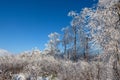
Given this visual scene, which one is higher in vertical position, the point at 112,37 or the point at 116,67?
the point at 112,37

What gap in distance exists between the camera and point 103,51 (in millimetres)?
13406

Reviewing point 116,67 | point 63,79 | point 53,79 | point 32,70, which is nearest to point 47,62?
point 53,79

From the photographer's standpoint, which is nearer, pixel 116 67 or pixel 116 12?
pixel 116 12

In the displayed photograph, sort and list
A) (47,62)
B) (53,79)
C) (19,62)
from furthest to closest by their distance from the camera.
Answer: (19,62) < (47,62) < (53,79)

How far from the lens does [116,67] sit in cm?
1357

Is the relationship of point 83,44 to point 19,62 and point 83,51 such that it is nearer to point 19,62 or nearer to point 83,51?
point 83,51

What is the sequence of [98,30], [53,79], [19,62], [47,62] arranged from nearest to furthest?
[98,30] → [53,79] → [47,62] → [19,62]

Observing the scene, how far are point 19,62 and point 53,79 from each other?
619 inches

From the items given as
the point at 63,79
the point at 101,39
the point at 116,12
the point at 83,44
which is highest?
the point at 83,44

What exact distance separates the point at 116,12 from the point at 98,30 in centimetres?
143

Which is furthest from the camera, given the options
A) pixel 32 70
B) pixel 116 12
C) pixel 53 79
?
pixel 53 79

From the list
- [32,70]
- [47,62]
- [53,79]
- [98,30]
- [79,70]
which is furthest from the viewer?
[47,62]

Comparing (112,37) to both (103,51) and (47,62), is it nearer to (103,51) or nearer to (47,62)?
(103,51)

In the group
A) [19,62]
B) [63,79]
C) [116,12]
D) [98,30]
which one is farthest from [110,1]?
[19,62]
